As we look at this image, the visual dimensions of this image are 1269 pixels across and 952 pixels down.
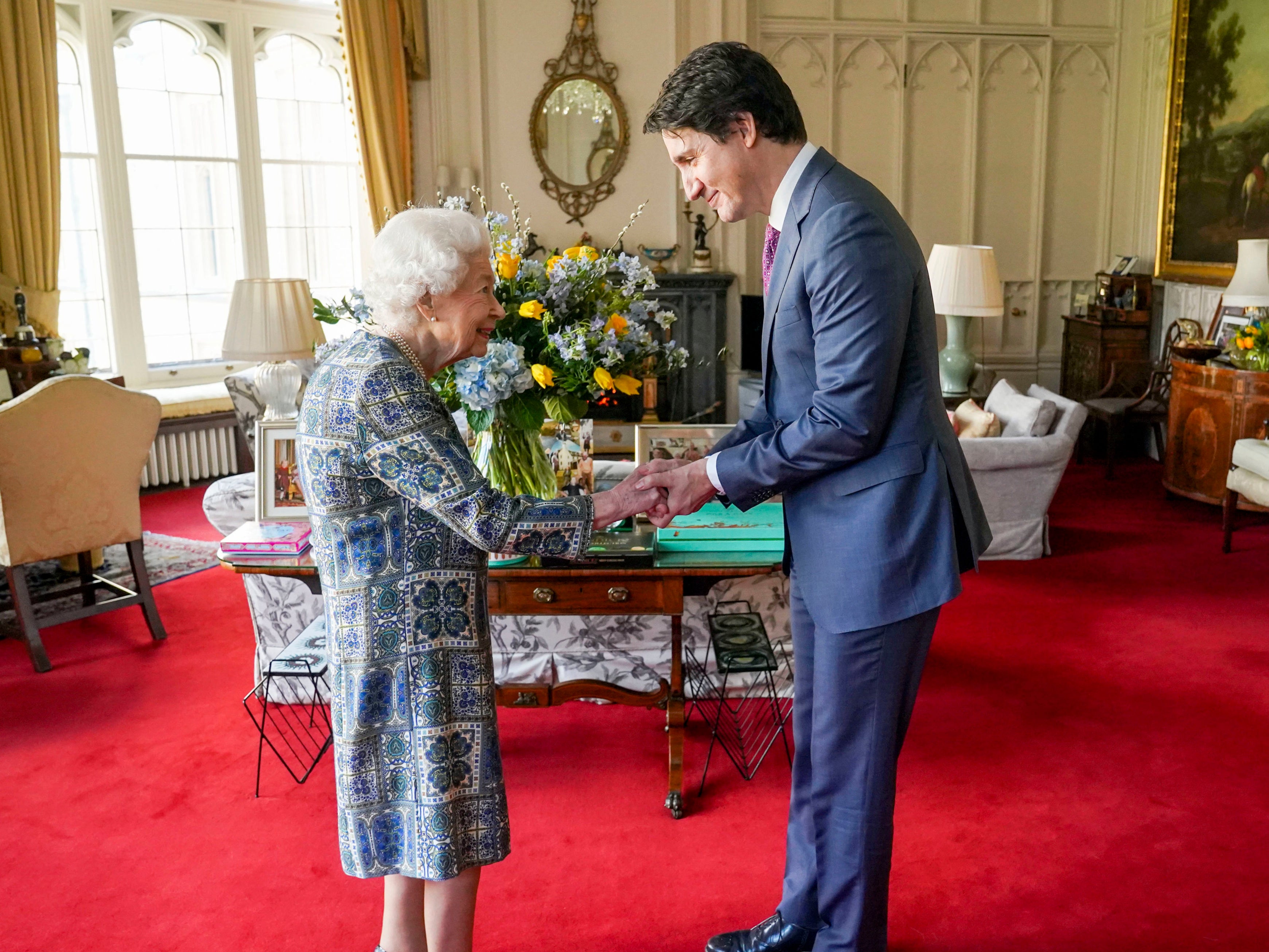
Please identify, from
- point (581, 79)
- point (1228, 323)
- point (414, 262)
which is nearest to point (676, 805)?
point (414, 262)

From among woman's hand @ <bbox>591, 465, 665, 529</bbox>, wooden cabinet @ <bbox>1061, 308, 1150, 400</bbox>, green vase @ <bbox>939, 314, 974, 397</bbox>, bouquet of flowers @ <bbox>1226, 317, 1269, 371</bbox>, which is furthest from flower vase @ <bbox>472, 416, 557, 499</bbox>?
wooden cabinet @ <bbox>1061, 308, 1150, 400</bbox>

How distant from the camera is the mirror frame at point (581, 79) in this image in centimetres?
837

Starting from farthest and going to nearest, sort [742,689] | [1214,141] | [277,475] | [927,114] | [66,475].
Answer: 1. [927,114]
2. [1214,141]
3. [66,475]
4. [742,689]
5. [277,475]

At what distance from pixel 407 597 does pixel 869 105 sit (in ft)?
25.7

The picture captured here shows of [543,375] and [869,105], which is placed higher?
[869,105]

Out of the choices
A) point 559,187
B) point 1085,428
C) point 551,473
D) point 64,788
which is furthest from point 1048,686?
point 559,187

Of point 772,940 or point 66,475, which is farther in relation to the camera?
point 66,475

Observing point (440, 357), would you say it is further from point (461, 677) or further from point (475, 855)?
point (475, 855)

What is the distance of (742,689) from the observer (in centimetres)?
385

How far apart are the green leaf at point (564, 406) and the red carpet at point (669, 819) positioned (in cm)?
114

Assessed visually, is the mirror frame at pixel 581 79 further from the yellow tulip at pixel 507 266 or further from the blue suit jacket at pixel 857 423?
the blue suit jacket at pixel 857 423

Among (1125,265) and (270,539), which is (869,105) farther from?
(270,539)

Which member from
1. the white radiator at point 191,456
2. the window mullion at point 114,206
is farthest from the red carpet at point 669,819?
the window mullion at point 114,206

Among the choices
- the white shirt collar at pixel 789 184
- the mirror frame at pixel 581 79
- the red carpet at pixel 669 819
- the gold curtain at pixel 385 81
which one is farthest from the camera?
the mirror frame at pixel 581 79
